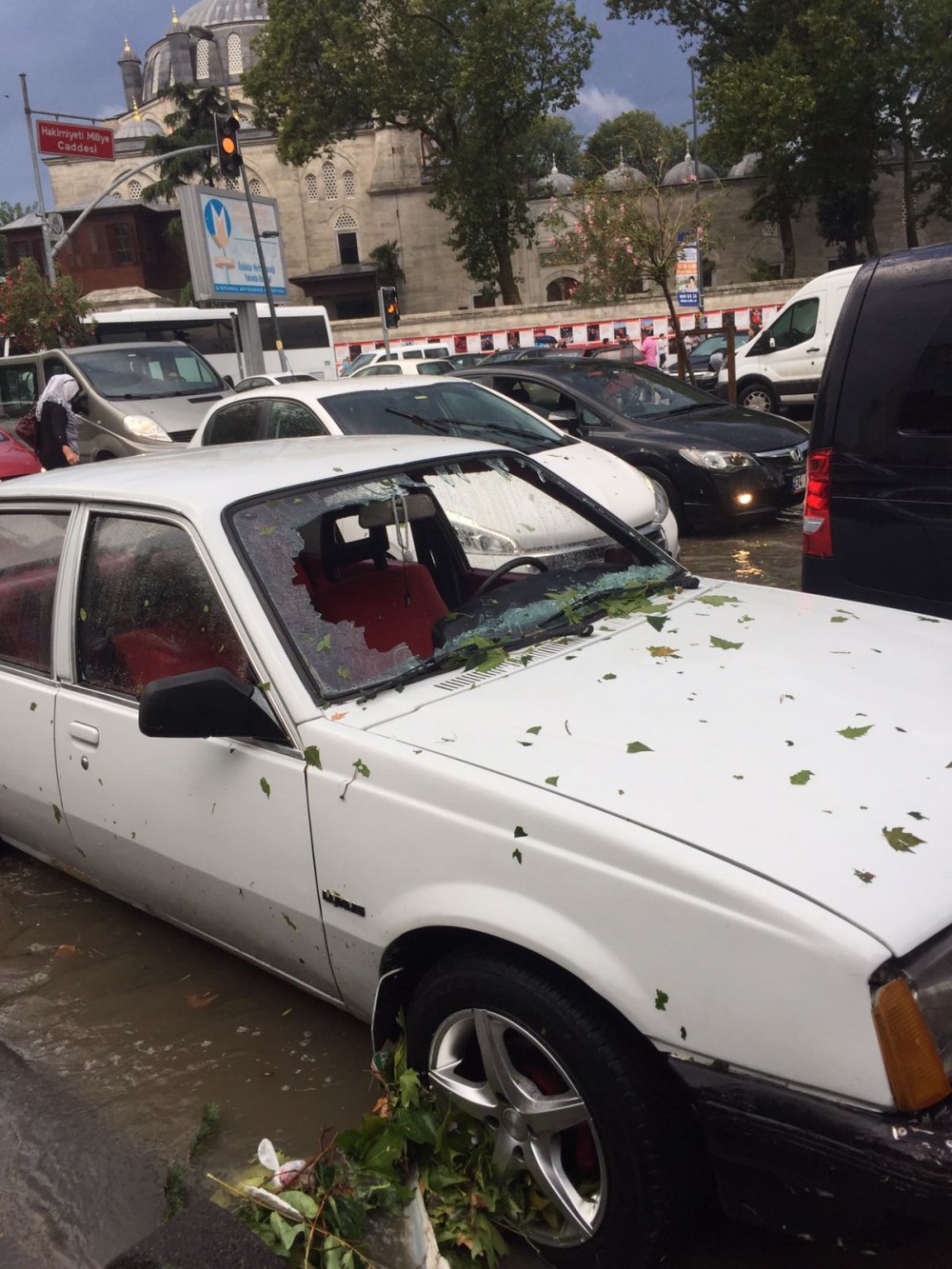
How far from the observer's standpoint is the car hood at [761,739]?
1973 millimetres

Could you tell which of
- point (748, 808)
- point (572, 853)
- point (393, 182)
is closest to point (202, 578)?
point (572, 853)

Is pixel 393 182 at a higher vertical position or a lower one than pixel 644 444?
higher

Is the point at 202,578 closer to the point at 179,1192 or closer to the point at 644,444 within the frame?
the point at 179,1192

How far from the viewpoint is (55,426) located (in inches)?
443

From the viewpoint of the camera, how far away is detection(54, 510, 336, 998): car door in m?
2.69

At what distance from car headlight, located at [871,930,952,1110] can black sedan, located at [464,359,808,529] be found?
24.7 feet

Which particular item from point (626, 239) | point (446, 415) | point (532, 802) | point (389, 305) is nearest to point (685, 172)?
point (389, 305)

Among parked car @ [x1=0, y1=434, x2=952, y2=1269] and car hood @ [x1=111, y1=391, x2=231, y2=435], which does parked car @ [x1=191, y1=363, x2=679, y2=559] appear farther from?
car hood @ [x1=111, y1=391, x2=231, y2=435]

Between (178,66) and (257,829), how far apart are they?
8974 cm

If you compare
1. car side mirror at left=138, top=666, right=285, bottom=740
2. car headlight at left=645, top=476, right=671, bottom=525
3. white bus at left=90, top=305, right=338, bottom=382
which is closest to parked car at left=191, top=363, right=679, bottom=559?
car headlight at left=645, top=476, right=671, bottom=525

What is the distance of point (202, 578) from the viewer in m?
2.96

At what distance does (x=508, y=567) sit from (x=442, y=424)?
171 inches

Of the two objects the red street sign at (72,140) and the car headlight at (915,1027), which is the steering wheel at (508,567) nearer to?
the car headlight at (915,1027)

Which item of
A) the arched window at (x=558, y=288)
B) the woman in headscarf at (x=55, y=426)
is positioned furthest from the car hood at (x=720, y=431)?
the arched window at (x=558, y=288)
